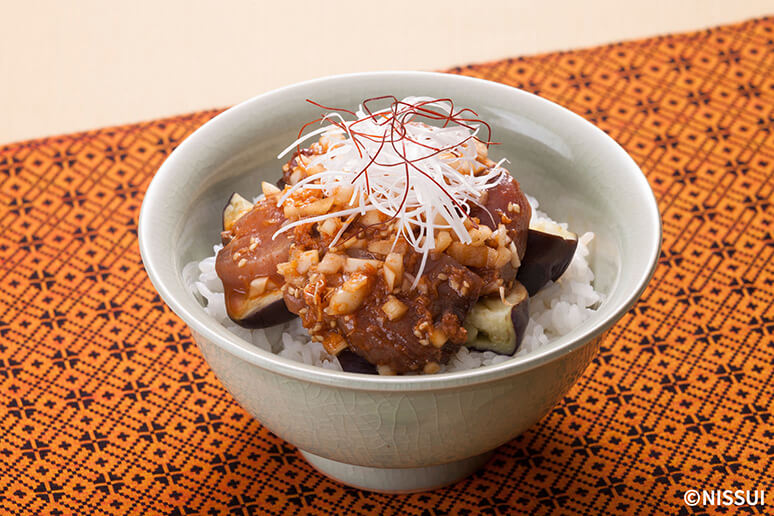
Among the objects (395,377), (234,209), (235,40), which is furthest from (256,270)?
(235,40)

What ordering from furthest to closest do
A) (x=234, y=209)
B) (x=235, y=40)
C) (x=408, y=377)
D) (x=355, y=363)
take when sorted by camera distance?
1. (x=235, y=40)
2. (x=234, y=209)
3. (x=355, y=363)
4. (x=408, y=377)

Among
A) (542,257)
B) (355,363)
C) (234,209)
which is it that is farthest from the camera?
(234,209)

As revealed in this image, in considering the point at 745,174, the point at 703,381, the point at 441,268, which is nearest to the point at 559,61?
the point at 745,174

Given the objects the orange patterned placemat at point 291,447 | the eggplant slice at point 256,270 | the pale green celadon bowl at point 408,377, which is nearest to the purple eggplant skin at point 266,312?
the eggplant slice at point 256,270

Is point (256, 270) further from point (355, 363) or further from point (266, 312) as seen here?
point (355, 363)

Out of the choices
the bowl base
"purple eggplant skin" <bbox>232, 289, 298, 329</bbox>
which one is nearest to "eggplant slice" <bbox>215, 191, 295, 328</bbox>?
"purple eggplant skin" <bbox>232, 289, 298, 329</bbox>
